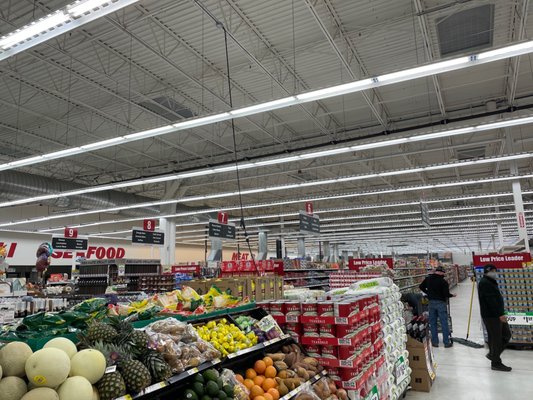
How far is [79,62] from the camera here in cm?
803

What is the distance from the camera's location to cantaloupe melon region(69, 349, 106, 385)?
1.80 m

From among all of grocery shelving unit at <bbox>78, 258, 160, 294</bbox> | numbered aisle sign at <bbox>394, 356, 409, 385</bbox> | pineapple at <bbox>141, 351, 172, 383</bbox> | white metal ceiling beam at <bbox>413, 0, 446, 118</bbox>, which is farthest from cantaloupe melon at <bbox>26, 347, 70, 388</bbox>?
grocery shelving unit at <bbox>78, 258, 160, 294</bbox>

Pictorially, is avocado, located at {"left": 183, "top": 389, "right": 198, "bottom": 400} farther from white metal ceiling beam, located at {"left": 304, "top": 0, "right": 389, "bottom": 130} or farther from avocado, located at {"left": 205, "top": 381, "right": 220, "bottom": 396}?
white metal ceiling beam, located at {"left": 304, "top": 0, "right": 389, "bottom": 130}

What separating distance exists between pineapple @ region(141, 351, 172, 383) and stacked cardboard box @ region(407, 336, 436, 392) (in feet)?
13.6

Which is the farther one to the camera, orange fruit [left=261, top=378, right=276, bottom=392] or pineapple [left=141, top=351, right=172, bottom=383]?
orange fruit [left=261, top=378, right=276, bottom=392]

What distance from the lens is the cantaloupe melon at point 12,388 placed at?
5.16 ft

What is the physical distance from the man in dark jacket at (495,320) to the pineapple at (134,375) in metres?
5.78

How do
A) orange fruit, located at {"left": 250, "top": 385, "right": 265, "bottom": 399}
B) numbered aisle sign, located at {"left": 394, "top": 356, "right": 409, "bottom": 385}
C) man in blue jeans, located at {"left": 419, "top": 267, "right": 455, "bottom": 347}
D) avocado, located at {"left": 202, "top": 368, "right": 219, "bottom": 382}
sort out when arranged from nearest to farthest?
avocado, located at {"left": 202, "top": 368, "right": 219, "bottom": 382} → orange fruit, located at {"left": 250, "top": 385, "right": 265, "bottom": 399} → numbered aisle sign, located at {"left": 394, "top": 356, "right": 409, "bottom": 385} → man in blue jeans, located at {"left": 419, "top": 267, "right": 455, "bottom": 347}

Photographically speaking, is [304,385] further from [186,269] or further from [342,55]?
[186,269]

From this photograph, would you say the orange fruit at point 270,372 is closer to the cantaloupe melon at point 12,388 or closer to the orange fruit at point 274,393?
the orange fruit at point 274,393

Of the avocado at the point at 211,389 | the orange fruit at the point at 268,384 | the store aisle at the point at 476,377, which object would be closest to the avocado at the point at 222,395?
the avocado at the point at 211,389

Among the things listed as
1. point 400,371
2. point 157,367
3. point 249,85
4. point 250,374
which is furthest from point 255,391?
point 249,85

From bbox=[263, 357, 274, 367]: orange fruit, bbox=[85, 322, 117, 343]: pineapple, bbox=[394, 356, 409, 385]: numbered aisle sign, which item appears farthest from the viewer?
bbox=[394, 356, 409, 385]: numbered aisle sign

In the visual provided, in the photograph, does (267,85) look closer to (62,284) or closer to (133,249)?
(62,284)
